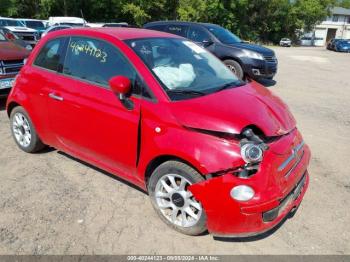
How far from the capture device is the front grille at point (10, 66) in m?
7.02

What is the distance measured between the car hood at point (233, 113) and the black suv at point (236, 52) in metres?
6.81

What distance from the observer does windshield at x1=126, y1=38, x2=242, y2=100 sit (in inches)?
139

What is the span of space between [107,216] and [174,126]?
48.2 inches

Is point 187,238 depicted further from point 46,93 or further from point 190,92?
point 46,93

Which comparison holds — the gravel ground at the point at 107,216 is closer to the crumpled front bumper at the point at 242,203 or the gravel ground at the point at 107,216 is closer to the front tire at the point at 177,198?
the front tire at the point at 177,198

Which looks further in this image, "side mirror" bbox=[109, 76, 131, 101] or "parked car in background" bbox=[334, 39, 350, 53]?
"parked car in background" bbox=[334, 39, 350, 53]

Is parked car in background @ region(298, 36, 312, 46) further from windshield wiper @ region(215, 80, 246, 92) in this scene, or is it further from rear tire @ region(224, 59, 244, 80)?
windshield wiper @ region(215, 80, 246, 92)

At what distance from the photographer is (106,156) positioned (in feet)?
12.6

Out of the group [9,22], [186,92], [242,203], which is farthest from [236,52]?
[9,22]

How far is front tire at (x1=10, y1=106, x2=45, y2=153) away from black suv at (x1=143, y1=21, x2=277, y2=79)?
6770 mm

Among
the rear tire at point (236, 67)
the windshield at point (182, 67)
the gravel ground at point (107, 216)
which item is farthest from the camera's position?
the rear tire at point (236, 67)

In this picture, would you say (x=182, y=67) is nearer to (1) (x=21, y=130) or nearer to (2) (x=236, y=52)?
(1) (x=21, y=130)

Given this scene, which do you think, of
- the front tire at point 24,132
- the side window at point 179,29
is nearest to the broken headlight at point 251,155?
the front tire at point 24,132

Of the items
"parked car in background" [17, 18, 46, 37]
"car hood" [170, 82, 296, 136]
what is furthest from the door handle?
"parked car in background" [17, 18, 46, 37]
